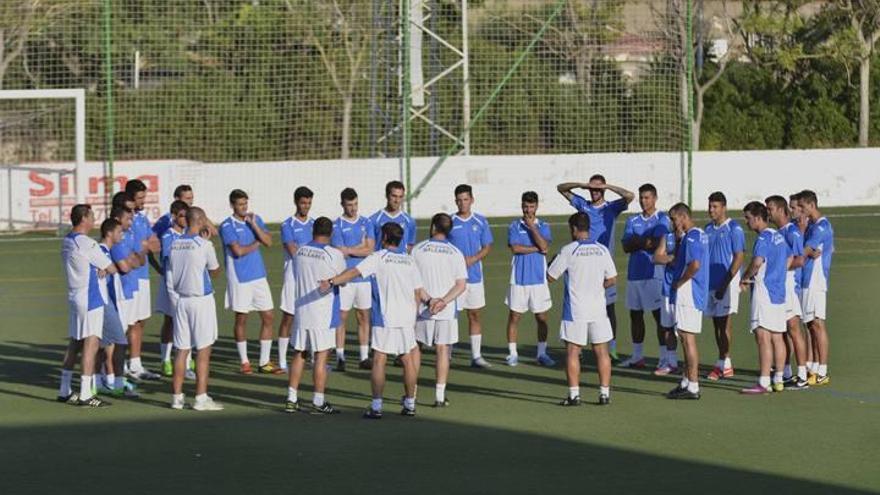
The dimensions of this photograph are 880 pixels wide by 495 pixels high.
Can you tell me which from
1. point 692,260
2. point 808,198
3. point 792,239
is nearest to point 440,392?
point 692,260

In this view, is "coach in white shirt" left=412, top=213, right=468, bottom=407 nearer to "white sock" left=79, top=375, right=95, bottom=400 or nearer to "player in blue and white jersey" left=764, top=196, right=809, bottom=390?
"white sock" left=79, top=375, right=95, bottom=400

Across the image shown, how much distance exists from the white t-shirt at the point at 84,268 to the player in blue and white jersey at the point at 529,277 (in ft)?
15.3

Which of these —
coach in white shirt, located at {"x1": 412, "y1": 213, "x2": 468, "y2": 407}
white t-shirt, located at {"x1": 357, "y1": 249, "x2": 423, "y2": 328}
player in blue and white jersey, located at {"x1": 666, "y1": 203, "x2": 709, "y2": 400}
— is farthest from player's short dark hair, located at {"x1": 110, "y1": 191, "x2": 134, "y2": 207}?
player in blue and white jersey, located at {"x1": 666, "y1": 203, "x2": 709, "y2": 400}

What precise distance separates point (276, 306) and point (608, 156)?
55.3 ft

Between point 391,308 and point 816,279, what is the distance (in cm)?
471

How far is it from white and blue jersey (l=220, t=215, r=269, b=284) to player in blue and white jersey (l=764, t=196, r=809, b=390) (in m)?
5.49

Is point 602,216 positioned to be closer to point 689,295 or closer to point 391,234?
point 689,295

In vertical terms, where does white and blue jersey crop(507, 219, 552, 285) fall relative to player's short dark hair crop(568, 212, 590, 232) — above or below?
below

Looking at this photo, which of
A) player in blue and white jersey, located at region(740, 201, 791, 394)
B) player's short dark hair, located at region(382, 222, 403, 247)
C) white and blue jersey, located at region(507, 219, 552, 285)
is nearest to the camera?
player's short dark hair, located at region(382, 222, 403, 247)

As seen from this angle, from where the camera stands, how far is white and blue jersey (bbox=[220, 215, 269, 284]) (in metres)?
17.6

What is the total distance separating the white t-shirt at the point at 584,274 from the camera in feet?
49.4

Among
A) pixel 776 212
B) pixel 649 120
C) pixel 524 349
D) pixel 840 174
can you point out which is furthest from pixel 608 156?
pixel 776 212

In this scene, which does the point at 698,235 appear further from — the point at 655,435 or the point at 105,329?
the point at 105,329

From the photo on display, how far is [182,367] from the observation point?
15.0 metres
